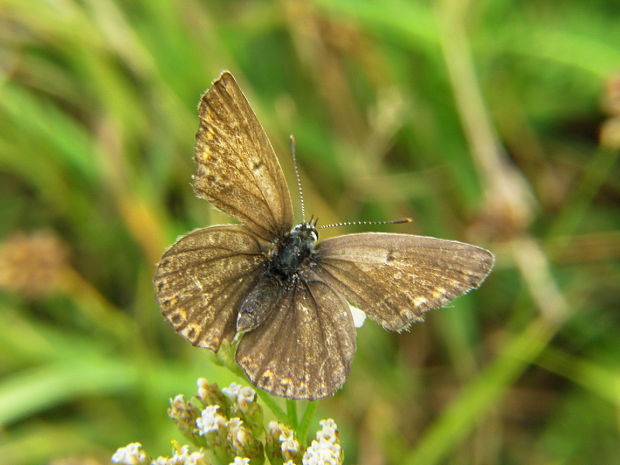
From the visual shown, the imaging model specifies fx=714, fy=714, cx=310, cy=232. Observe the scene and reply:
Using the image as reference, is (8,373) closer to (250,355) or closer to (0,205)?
(0,205)

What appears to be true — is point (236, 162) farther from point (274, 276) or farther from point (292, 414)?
point (292, 414)

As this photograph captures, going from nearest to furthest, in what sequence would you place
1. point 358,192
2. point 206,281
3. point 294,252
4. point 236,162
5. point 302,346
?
point 302,346, point 206,281, point 236,162, point 294,252, point 358,192

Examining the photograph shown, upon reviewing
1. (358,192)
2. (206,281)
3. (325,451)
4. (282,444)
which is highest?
(358,192)

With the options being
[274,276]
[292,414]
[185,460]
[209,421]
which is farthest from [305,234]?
[185,460]

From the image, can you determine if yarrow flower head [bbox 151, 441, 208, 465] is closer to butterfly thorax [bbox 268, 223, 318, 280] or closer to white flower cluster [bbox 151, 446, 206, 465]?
white flower cluster [bbox 151, 446, 206, 465]

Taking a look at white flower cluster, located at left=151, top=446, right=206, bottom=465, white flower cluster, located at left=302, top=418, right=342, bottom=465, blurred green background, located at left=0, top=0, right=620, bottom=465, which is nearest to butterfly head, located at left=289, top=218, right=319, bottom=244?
white flower cluster, located at left=302, top=418, right=342, bottom=465
